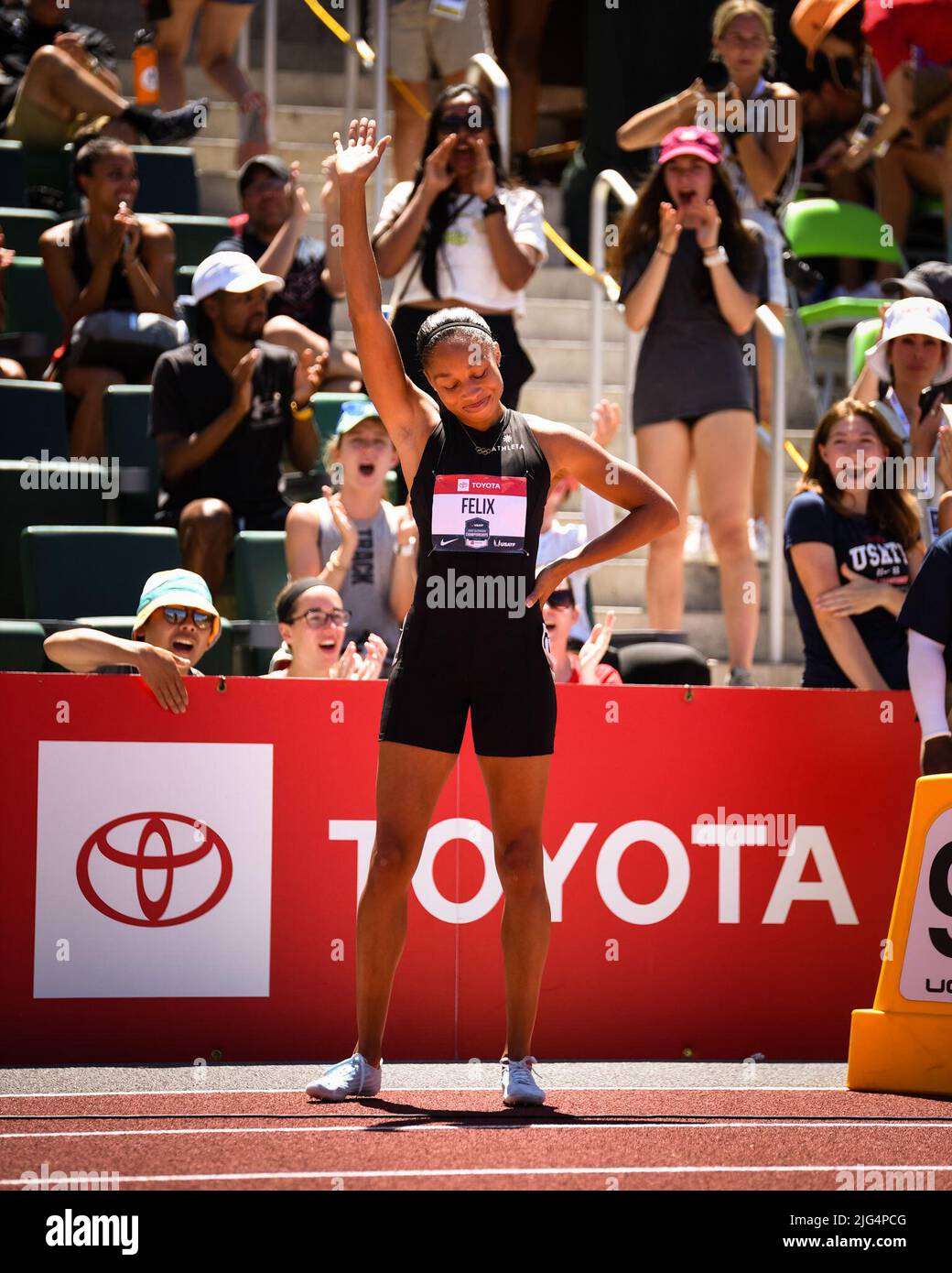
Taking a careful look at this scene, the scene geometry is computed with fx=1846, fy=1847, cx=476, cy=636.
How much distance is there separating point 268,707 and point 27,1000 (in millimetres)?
1064

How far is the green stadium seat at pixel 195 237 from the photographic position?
30.1 ft

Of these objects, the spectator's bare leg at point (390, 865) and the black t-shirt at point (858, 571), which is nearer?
the spectator's bare leg at point (390, 865)

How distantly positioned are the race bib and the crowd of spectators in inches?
49.2

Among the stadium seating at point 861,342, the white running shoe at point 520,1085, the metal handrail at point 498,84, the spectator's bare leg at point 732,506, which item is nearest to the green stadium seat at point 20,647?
the white running shoe at point 520,1085

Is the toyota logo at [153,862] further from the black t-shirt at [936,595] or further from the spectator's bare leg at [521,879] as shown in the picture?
the black t-shirt at [936,595]

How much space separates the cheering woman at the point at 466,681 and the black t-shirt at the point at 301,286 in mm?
4009

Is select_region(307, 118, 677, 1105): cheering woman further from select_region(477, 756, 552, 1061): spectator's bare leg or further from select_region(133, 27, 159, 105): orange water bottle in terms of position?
select_region(133, 27, 159, 105): orange water bottle

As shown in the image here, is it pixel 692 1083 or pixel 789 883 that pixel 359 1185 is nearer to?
pixel 692 1083

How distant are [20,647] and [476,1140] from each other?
2.93 m

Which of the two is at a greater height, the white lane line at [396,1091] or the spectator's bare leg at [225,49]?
the spectator's bare leg at [225,49]

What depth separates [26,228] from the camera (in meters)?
8.97

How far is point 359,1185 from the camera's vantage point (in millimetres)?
3398

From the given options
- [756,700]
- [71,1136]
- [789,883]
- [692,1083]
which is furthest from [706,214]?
[71,1136]

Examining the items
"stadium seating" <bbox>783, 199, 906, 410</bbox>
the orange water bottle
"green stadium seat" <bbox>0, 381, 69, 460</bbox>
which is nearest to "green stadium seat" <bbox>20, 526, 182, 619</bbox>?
"green stadium seat" <bbox>0, 381, 69, 460</bbox>
